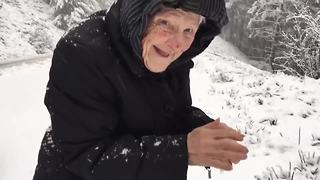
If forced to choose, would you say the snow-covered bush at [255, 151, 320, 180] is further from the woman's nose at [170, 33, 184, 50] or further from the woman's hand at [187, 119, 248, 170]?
the woman's nose at [170, 33, 184, 50]

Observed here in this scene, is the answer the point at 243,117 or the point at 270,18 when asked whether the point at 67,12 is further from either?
the point at 243,117

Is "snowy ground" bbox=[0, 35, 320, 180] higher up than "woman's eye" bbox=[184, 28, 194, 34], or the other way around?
"woman's eye" bbox=[184, 28, 194, 34]

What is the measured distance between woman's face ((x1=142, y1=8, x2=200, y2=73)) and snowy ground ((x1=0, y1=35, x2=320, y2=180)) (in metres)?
2.48

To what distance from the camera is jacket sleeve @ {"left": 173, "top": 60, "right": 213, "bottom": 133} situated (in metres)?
2.00

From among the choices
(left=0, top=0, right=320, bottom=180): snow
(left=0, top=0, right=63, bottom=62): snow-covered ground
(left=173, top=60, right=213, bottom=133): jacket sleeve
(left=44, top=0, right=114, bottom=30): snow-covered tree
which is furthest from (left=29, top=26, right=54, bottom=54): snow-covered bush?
(left=173, top=60, right=213, bottom=133): jacket sleeve

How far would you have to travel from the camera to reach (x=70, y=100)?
1584 mm

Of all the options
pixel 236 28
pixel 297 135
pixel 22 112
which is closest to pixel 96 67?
pixel 297 135

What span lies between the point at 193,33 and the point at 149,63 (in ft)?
0.70

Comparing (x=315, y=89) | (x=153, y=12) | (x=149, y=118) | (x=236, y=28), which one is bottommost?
(x=236, y=28)

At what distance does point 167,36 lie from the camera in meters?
1.61

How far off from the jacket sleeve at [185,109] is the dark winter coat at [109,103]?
0.28 meters

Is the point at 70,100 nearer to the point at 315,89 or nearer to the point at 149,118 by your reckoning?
the point at 149,118

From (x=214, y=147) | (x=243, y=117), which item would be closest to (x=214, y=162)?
(x=214, y=147)

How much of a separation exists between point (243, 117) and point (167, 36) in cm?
413
